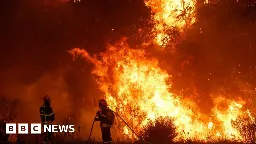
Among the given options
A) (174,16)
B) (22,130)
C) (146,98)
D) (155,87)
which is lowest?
(22,130)

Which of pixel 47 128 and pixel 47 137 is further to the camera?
pixel 47 137

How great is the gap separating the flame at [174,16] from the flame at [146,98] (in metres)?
1.86

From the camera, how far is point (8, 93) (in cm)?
2384

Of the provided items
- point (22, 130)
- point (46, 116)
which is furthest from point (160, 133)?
point (22, 130)

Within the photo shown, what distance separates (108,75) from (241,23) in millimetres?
8832

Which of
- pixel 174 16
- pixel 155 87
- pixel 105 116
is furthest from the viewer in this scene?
pixel 174 16

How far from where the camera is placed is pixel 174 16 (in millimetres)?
22531

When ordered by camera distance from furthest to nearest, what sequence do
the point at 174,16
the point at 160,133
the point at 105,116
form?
the point at 174,16, the point at 160,133, the point at 105,116

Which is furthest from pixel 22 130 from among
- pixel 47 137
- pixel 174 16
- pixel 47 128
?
pixel 174 16

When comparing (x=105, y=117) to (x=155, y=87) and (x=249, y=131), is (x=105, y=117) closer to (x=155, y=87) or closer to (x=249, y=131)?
(x=249, y=131)

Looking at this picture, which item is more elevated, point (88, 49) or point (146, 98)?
point (88, 49)

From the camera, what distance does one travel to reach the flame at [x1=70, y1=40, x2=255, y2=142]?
68.0 ft

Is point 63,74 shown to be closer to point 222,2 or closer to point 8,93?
point 8,93

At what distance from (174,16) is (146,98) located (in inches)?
209
